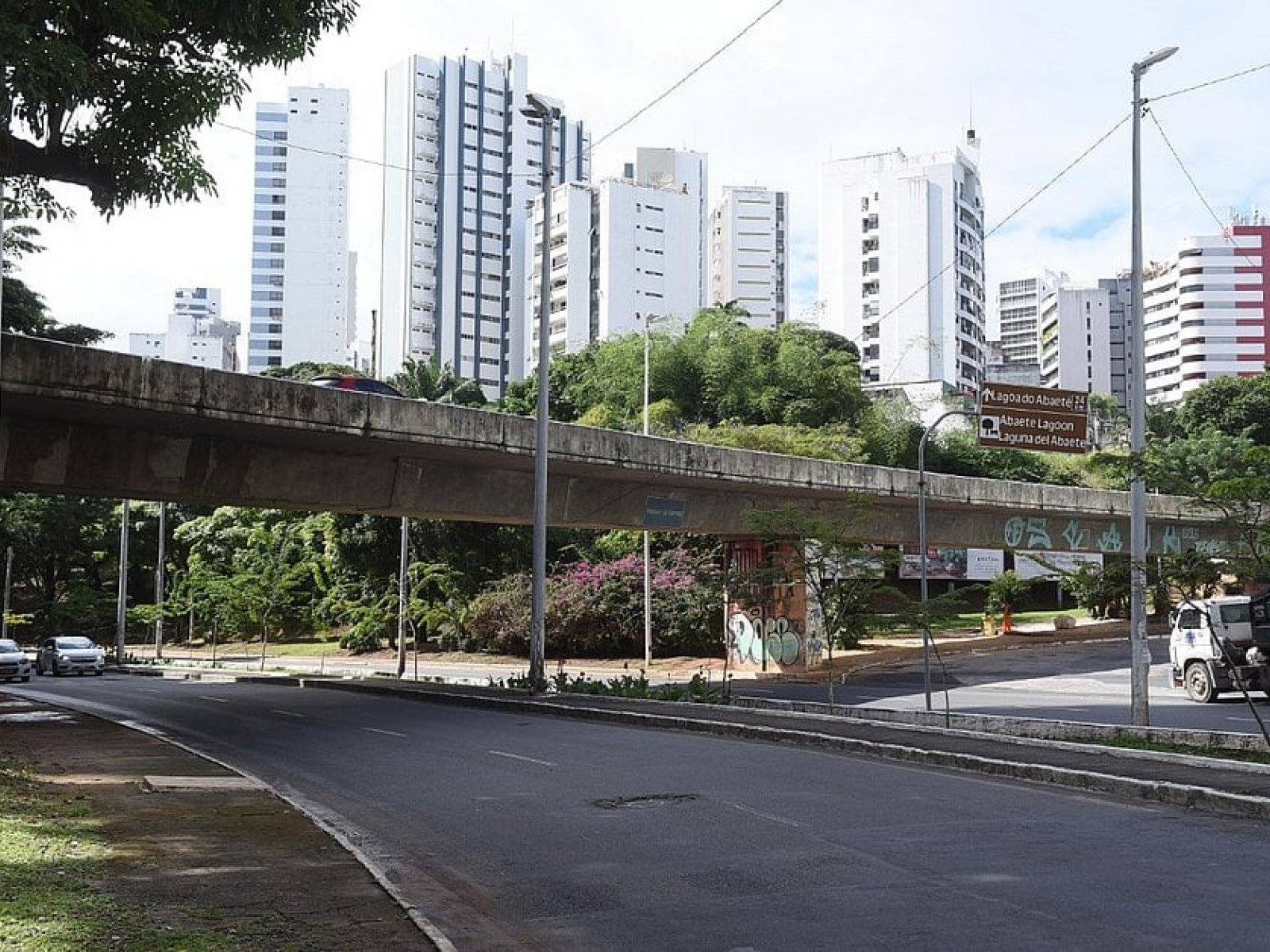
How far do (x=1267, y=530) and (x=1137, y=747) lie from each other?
3.34 meters

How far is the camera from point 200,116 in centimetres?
1324

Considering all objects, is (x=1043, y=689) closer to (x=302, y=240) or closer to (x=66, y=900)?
(x=66, y=900)

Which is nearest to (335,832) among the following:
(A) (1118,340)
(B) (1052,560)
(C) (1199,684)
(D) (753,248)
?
(C) (1199,684)

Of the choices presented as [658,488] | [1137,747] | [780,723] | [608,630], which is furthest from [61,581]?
[1137,747]

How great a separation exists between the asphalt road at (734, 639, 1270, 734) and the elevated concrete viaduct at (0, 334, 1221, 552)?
3851 mm

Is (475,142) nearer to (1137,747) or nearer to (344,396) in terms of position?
(344,396)

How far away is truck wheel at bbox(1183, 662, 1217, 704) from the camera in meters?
26.8

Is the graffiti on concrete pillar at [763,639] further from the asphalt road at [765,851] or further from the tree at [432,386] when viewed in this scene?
the tree at [432,386]

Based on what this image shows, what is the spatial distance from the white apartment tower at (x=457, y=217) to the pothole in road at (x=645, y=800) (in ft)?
357

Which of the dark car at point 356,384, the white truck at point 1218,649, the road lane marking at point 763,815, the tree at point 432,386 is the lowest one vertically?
the road lane marking at point 763,815

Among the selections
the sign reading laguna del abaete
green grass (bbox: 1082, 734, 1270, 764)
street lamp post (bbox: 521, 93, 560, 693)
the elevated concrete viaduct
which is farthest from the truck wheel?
street lamp post (bbox: 521, 93, 560, 693)

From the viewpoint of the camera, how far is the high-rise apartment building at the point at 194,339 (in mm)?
150375

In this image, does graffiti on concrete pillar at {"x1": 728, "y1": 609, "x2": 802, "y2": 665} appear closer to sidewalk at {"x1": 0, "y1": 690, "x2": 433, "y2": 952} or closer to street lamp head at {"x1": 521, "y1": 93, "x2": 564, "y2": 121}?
street lamp head at {"x1": 521, "y1": 93, "x2": 564, "y2": 121}

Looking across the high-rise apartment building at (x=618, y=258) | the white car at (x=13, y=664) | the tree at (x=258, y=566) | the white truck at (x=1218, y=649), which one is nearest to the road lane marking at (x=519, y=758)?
the white truck at (x=1218, y=649)
